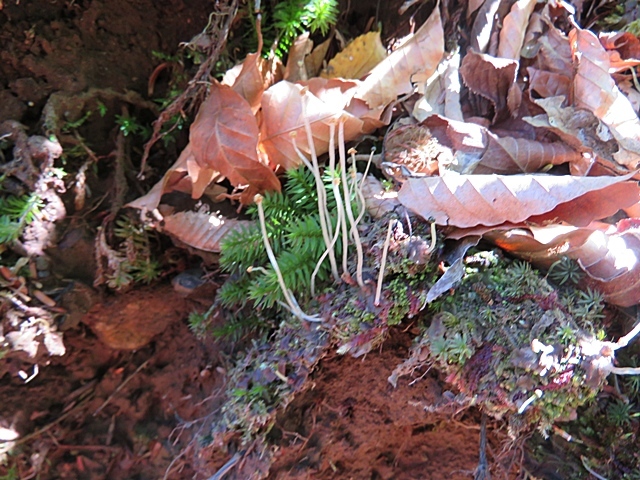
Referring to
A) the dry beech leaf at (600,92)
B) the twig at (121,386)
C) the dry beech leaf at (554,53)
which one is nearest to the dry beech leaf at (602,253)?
the dry beech leaf at (600,92)

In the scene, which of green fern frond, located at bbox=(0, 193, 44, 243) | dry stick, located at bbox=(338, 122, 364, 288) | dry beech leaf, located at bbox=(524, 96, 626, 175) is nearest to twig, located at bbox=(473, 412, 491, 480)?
dry stick, located at bbox=(338, 122, 364, 288)

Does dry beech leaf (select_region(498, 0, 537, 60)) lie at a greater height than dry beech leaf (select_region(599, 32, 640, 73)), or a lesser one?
greater

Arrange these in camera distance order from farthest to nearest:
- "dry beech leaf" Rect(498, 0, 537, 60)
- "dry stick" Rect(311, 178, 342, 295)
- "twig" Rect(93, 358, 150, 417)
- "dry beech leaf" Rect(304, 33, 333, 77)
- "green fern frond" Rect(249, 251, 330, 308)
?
"twig" Rect(93, 358, 150, 417)
"dry beech leaf" Rect(304, 33, 333, 77)
"dry beech leaf" Rect(498, 0, 537, 60)
"green fern frond" Rect(249, 251, 330, 308)
"dry stick" Rect(311, 178, 342, 295)

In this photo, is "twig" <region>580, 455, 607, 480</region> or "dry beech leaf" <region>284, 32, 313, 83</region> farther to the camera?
"dry beech leaf" <region>284, 32, 313, 83</region>

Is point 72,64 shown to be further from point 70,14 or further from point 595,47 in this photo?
point 595,47

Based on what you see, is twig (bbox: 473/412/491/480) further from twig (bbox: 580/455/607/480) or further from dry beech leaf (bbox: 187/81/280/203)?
dry beech leaf (bbox: 187/81/280/203)

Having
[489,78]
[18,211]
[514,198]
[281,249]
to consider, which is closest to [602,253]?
[514,198]
